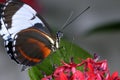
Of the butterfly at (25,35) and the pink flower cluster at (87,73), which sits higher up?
the butterfly at (25,35)

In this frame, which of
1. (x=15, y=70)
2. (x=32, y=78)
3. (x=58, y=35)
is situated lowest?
(x=15, y=70)

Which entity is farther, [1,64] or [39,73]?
[1,64]

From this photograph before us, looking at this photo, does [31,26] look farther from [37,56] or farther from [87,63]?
[87,63]

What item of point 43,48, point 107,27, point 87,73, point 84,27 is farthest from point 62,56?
point 84,27

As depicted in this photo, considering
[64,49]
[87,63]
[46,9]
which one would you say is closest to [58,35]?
[64,49]

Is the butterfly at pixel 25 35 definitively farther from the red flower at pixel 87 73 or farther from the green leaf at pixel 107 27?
the green leaf at pixel 107 27

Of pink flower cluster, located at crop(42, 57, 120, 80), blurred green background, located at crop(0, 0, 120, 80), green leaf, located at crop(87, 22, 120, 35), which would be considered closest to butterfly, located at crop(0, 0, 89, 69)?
pink flower cluster, located at crop(42, 57, 120, 80)

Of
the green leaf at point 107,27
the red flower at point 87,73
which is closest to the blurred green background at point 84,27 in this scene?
the green leaf at point 107,27

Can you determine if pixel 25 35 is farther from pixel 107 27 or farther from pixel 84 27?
pixel 84 27

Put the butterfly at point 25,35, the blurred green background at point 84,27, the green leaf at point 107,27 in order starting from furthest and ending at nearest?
the blurred green background at point 84,27 → the green leaf at point 107,27 → the butterfly at point 25,35
